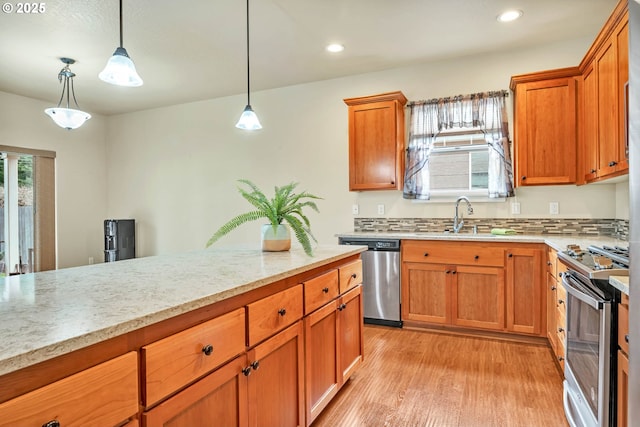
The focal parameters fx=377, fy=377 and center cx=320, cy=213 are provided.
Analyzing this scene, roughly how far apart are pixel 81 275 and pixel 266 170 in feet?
11.3

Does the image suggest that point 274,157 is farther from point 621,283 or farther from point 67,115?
point 621,283

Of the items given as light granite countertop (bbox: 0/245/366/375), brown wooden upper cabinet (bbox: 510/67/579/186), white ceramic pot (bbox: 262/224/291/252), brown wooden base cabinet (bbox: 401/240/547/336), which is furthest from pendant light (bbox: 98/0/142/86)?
brown wooden upper cabinet (bbox: 510/67/579/186)

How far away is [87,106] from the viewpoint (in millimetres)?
5516

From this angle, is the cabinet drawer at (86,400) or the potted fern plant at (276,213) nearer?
the cabinet drawer at (86,400)

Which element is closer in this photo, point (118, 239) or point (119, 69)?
point (119, 69)

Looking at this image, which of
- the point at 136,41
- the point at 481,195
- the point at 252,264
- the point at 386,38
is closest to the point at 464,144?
the point at 481,195

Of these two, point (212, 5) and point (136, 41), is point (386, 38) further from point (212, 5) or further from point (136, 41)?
point (136, 41)

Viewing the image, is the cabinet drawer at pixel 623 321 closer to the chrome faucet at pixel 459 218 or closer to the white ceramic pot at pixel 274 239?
the white ceramic pot at pixel 274 239

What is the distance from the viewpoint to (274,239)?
2.19m

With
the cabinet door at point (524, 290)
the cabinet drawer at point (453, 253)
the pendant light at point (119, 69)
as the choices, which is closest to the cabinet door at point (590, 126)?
the cabinet door at point (524, 290)

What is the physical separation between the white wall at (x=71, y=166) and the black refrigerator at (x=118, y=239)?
487 mm

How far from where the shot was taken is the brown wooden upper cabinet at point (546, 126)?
10.3 ft

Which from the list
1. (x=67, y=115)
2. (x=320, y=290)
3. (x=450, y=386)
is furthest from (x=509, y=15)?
(x=67, y=115)

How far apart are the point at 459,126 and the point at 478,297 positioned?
1669 millimetres
